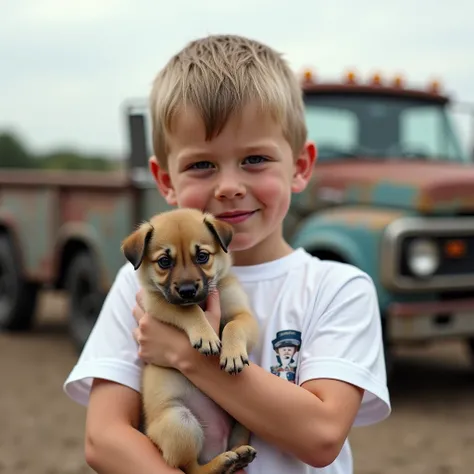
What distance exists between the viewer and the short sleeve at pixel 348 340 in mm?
2025

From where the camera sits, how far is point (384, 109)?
252 inches

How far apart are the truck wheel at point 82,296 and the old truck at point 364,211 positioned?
1cm

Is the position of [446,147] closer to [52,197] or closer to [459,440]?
[459,440]

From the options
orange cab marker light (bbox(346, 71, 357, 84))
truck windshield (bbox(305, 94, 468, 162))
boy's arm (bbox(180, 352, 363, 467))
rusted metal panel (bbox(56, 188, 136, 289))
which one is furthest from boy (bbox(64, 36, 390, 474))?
rusted metal panel (bbox(56, 188, 136, 289))

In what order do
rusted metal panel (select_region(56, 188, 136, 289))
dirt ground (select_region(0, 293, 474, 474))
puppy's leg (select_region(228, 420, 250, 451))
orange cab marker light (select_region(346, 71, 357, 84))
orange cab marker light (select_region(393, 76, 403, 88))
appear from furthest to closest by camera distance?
rusted metal panel (select_region(56, 188, 136, 289)), orange cab marker light (select_region(393, 76, 403, 88)), orange cab marker light (select_region(346, 71, 357, 84)), dirt ground (select_region(0, 293, 474, 474)), puppy's leg (select_region(228, 420, 250, 451))

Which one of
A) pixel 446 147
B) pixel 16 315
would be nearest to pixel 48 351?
pixel 16 315

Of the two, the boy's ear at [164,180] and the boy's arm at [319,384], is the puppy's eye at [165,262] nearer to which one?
the boy's arm at [319,384]

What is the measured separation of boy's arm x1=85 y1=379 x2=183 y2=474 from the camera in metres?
1.92

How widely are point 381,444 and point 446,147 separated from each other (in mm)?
2759

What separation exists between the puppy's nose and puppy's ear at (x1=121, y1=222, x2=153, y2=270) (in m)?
0.14

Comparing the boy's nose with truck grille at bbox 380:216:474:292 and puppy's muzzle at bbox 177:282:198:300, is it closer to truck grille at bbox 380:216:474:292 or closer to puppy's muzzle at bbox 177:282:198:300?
puppy's muzzle at bbox 177:282:198:300

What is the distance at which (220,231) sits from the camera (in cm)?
202

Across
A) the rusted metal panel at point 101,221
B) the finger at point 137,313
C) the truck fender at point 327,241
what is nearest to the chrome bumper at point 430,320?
the truck fender at point 327,241

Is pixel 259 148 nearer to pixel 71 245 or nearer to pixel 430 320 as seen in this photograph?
pixel 430 320
